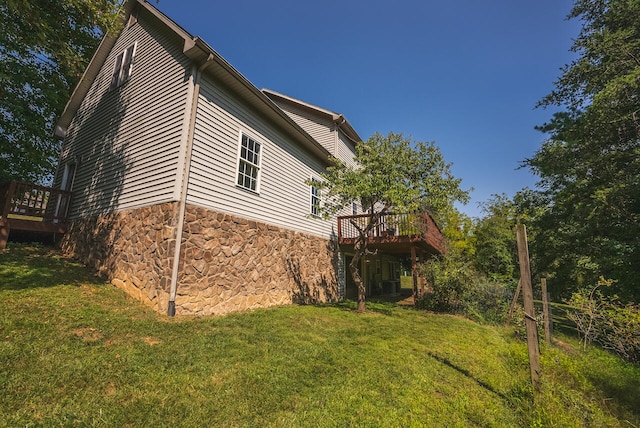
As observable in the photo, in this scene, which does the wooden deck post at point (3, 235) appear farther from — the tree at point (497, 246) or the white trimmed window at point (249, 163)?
the tree at point (497, 246)

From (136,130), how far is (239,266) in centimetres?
481

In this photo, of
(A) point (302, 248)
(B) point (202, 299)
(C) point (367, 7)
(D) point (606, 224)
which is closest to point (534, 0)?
(C) point (367, 7)

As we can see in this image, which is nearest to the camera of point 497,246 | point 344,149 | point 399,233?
point 399,233

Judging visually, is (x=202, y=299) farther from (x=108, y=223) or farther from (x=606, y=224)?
(x=606, y=224)

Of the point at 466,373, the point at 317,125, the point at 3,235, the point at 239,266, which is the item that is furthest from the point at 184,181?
the point at 317,125

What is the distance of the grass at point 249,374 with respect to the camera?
307 cm

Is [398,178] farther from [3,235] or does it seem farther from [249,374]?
[3,235]

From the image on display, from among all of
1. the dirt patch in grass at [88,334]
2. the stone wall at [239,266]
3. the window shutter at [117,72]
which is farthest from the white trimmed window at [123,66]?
the dirt patch in grass at [88,334]

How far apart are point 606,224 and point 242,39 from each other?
15520 mm

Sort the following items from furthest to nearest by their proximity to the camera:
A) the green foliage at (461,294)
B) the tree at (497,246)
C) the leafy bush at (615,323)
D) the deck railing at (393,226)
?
the tree at (497,246), the deck railing at (393,226), the green foliage at (461,294), the leafy bush at (615,323)

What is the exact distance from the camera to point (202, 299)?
21.8 feet

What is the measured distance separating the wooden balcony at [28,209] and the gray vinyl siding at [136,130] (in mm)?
627

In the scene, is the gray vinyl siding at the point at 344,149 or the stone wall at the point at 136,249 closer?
the stone wall at the point at 136,249

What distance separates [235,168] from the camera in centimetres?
799
